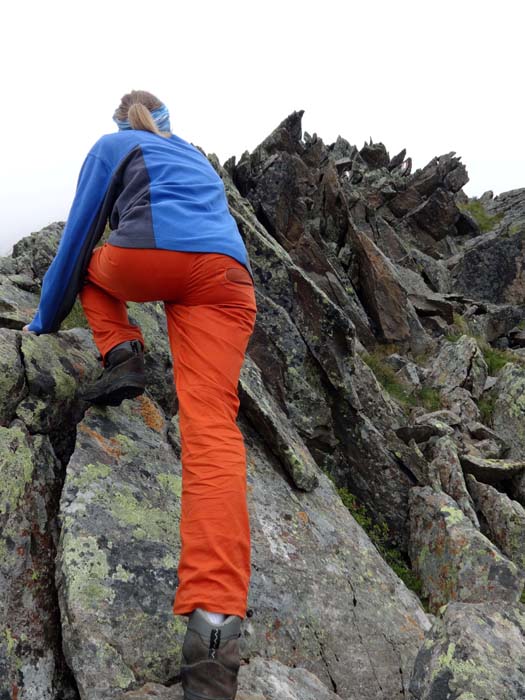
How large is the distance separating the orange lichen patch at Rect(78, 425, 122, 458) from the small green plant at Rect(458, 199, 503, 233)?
40.6m

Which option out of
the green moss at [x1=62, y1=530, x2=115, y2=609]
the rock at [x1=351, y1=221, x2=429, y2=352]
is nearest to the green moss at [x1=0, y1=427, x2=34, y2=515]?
the green moss at [x1=62, y1=530, x2=115, y2=609]

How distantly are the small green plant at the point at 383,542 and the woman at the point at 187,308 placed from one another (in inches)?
204

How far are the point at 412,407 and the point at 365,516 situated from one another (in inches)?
207

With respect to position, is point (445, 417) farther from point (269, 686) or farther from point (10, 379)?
point (10, 379)

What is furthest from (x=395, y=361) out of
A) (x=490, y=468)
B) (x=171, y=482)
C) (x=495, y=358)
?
(x=171, y=482)

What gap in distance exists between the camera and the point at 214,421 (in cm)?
432

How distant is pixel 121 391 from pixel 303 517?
10.4 feet

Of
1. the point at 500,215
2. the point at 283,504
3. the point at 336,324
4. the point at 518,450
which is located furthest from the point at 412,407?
the point at 500,215

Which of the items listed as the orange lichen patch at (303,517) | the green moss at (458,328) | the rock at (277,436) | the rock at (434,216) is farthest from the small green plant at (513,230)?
the orange lichen patch at (303,517)

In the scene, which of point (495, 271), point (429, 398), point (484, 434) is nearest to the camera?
point (484, 434)

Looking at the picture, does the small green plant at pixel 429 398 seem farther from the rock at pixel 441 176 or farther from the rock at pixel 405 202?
the rock at pixel 441 176

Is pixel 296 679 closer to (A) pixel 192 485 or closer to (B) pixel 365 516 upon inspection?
(A) pixel 192 485

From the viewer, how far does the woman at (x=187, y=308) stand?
359 centimetres

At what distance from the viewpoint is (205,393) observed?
14.6ft
